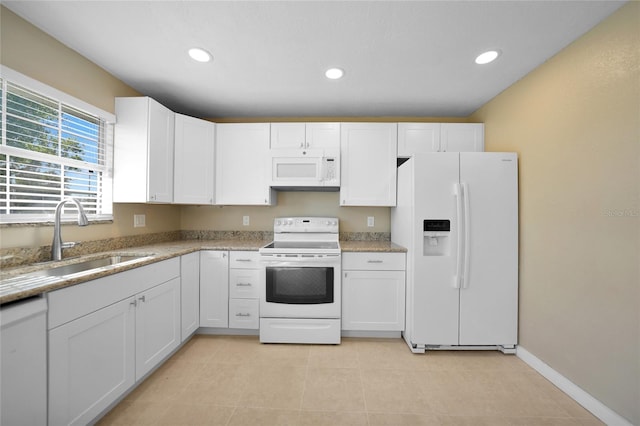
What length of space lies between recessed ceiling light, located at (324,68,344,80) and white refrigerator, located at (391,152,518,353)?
3.12ft

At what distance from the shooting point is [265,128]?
2.84 metres

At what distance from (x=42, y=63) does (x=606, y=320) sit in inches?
152

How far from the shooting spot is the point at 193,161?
2688 mm

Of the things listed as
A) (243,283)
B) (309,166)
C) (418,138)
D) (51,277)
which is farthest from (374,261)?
(51,277)

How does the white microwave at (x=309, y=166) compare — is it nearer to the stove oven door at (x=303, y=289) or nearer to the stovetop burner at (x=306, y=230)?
the stovetop burner at (x=306, y=230)

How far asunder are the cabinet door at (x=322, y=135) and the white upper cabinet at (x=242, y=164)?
46 centimetres

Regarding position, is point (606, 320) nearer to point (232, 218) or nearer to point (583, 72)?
point (583, 72)

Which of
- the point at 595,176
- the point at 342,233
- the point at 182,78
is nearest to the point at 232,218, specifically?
the point at 342,233

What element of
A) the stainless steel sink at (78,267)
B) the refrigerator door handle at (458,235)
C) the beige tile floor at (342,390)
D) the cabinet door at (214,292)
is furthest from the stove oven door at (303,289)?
the stainless steel sink at (78,267)

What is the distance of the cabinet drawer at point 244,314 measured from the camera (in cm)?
252

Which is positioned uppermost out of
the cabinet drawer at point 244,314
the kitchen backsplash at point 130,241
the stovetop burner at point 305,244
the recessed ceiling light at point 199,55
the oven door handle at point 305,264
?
the recessed ceiling light at point 199,55

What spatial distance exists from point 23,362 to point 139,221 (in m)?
1.64

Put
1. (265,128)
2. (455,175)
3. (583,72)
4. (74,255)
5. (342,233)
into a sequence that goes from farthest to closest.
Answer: (342,233)
(265,128)
(455,175)
(74,255)
(583,72)

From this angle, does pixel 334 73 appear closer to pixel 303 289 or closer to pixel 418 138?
pixel 418 138
